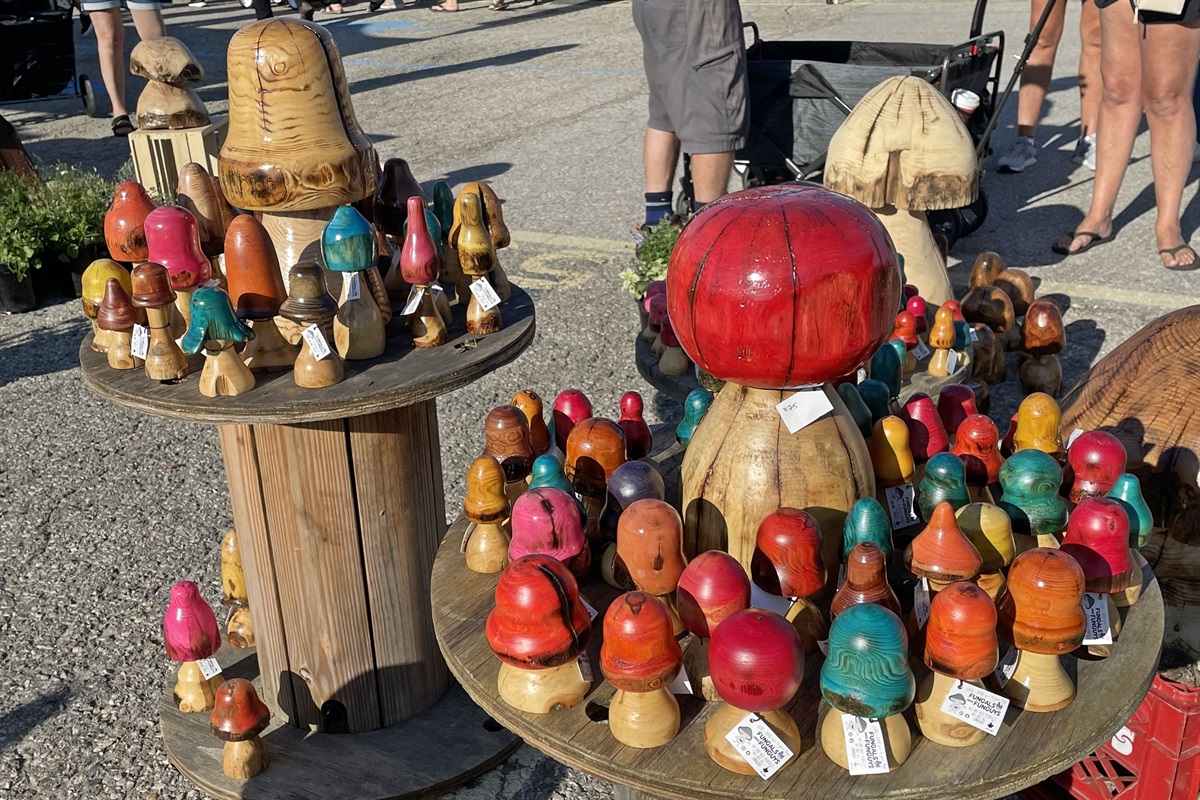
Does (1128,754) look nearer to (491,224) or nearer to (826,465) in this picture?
(826,465)

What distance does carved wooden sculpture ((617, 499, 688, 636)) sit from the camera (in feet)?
5.07

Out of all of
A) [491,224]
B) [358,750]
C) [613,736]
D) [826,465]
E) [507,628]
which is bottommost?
[358,750]

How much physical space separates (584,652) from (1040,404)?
3.04ft

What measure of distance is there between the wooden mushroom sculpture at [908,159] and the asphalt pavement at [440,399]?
0.76 metres

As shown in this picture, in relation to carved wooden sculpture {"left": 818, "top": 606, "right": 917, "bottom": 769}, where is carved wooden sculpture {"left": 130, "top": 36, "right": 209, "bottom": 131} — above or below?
above

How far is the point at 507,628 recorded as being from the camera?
1456mm

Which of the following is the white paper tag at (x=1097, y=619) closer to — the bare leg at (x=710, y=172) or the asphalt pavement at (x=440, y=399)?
the asphalt pavement at (x=440, y=399)

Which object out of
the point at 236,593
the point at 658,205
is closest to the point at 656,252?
the point at 658,205

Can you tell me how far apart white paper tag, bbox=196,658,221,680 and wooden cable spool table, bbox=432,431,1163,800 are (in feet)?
3.71

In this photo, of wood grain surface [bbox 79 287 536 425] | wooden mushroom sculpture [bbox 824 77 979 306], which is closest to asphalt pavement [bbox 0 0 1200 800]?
wooden mushroom sculpture [bbox 824 77 979 306]

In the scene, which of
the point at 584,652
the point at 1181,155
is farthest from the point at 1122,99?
the point at 584,652

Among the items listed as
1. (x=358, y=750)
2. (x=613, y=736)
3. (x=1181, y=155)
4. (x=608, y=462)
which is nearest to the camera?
(x=613, y=736)

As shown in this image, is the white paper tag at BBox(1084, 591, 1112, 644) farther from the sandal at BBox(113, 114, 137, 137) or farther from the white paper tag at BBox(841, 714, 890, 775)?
the sandal at BBox(113, 114, 137, 137)

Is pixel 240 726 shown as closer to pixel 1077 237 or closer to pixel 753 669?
pixel 753 669
